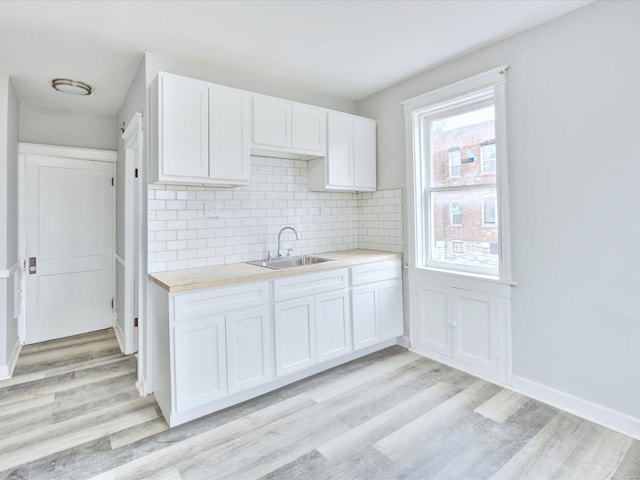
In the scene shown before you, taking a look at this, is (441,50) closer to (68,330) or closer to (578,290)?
(578,290)

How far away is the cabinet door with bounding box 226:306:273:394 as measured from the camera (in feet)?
7.46

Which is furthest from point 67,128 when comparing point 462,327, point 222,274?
point 462,327

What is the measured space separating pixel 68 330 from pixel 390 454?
391 centimetres

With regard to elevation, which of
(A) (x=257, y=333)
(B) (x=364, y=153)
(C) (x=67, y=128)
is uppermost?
(C) (x=67, y=128)

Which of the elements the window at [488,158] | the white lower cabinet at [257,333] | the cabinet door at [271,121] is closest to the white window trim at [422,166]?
the window at [488,158]

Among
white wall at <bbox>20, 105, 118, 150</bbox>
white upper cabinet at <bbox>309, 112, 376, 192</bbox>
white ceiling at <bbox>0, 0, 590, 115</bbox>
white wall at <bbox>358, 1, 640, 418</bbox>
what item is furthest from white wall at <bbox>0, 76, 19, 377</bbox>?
white wall at <bbox>358, 1, 640, 418</bbox>

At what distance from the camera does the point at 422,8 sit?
2.06 metres

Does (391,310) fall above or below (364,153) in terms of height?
below

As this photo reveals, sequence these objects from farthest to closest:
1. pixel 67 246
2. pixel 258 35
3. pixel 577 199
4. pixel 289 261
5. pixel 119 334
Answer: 1. pixel 67 246
2. pixel 119 334
3. pixel 289 261
4. pixel 258 35
5. pixel 577 199

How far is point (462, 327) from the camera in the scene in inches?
111

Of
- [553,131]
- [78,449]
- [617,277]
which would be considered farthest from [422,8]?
[78,449]

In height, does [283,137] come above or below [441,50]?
below

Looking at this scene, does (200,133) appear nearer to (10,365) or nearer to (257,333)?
(257,333)

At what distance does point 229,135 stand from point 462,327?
2.47 m
